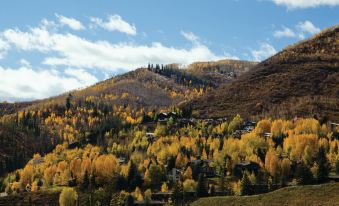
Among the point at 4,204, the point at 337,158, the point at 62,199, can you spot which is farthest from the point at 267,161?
the point at 4,204

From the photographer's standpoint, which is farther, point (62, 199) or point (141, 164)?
point (141, 164)

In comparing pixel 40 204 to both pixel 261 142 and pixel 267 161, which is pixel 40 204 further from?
pixel 261 142

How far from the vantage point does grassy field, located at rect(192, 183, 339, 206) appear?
125312 mm

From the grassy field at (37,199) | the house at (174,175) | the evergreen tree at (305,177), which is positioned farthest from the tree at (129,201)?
the evergreen tree at (305,177)

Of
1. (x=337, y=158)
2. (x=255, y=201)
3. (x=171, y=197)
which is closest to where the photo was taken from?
(x=255, y=201)

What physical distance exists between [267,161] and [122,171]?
52516mm

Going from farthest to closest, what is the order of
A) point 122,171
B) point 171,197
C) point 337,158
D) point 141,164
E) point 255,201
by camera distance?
1. point 141,164
2. point 122,171
3. point 337,158
4. point 171,197
5. point 255,201

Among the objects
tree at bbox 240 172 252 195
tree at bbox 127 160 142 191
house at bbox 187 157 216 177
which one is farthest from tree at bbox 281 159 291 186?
tree at bbox 127 160 142 191

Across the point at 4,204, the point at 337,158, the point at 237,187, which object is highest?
the point at 337,158

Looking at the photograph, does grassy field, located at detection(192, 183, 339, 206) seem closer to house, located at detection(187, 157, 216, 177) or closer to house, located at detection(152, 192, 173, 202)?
house, located at detection(152, 192, 173, 202)

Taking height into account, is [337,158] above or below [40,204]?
above

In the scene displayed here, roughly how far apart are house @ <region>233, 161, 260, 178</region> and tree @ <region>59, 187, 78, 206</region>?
55060mm

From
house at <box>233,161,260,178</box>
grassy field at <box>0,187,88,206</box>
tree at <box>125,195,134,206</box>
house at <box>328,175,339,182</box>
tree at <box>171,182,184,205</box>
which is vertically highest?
house at <box>233,161,260,178</box>

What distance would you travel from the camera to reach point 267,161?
165 meters
